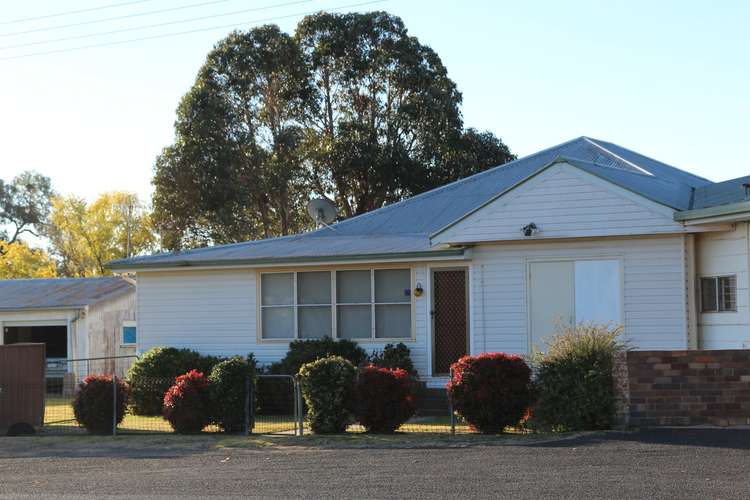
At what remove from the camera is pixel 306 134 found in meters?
43.9

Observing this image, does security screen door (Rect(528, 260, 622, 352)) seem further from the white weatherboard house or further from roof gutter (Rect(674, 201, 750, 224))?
roof gutter (Rect(674, 201, 750, 224))

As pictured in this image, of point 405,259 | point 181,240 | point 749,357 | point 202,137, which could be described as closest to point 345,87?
point 202,137

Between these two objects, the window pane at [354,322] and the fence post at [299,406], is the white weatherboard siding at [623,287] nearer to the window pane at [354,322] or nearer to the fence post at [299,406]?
the window pane at [354,322]

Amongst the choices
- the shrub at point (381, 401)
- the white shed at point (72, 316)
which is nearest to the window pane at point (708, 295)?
the shrub at point (381, 401)

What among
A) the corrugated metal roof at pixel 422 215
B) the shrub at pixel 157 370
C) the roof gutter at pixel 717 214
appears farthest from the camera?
the corrugated metal roof at pixel 422 215

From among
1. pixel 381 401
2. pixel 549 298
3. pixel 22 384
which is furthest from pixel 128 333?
pixel 381 401

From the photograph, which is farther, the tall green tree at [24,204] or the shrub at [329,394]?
the tall green tree at [24,204]

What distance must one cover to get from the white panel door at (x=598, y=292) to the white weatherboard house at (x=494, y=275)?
2cm

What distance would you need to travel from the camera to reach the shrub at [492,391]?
14828 millimetres

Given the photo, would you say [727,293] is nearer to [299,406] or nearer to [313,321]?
[299,406]

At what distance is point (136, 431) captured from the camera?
17.5 m

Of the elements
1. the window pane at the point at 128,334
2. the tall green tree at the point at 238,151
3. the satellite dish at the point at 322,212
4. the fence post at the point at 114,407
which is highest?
the tall green tree at the point at 238,151

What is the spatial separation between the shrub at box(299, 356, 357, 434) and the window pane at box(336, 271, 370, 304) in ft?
18.2

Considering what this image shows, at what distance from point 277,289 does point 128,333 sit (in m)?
11.8
